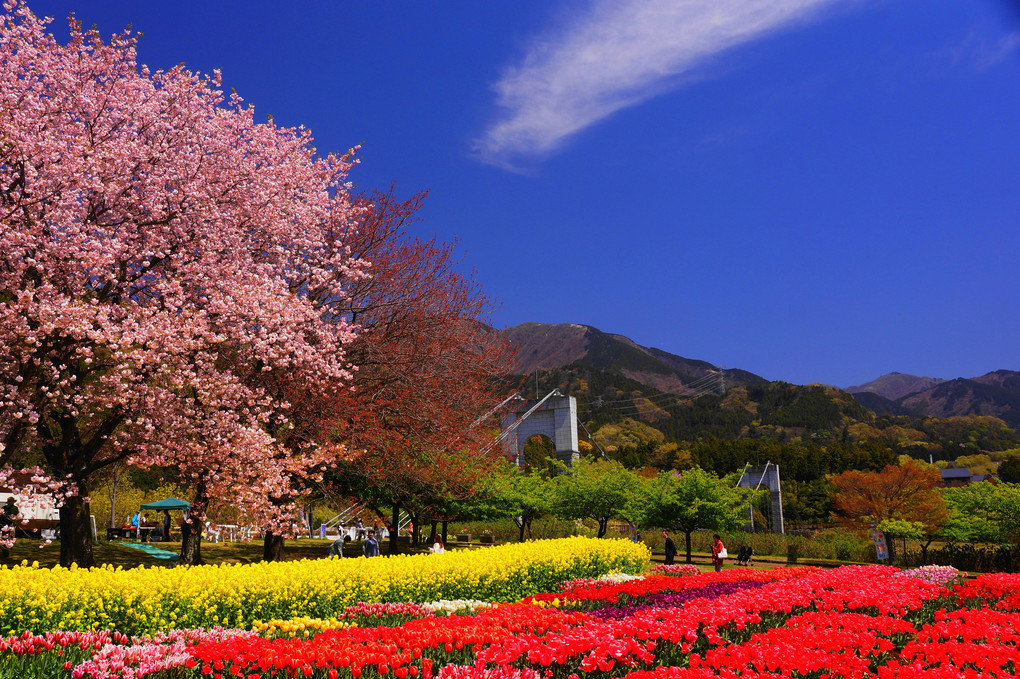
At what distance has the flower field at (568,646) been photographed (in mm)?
5402

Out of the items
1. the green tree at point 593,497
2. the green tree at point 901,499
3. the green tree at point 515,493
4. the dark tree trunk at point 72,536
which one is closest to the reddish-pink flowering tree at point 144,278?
the dark tree trunk at point 72,536

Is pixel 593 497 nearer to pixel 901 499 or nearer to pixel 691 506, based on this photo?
pixel 691 506

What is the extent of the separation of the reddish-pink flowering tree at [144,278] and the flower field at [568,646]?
7030 millimetres

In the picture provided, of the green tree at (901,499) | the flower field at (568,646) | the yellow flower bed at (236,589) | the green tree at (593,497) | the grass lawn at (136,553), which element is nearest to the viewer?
the flower field at (568,646)

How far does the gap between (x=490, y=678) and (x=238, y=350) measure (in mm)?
12835

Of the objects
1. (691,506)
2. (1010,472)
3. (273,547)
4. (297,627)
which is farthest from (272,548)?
(1010,472)

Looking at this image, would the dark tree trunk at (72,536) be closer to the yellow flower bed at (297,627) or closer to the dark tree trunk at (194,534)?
the dark tree trunk at (194,534)

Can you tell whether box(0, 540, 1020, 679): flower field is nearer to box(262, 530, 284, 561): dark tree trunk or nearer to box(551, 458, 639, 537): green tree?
box(262, 530, 284, 561): dark tree trunk

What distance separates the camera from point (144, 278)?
1519 cm

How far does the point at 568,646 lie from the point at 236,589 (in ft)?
18.4

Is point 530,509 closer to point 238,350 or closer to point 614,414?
point 238,350

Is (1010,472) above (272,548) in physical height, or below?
above

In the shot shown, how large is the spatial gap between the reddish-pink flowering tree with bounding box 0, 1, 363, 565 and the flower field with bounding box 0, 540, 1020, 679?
703 centimetres

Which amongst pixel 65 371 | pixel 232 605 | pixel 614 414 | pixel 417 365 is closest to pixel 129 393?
pixel 65 371
